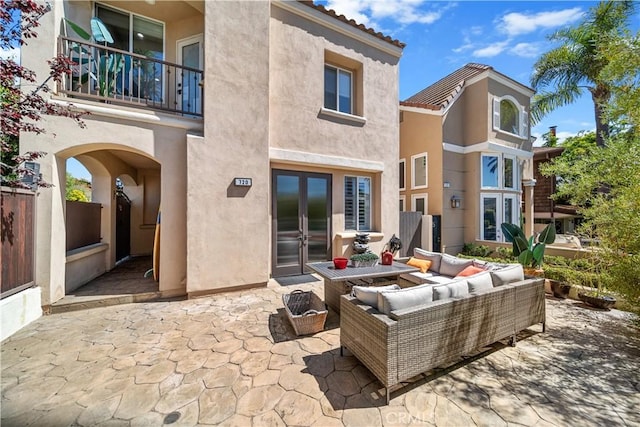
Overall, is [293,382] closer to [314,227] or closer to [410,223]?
[314,227]

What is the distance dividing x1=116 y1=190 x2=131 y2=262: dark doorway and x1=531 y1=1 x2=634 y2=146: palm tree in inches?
701

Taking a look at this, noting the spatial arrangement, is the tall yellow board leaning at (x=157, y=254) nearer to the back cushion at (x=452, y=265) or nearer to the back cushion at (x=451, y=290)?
the back cushion at (x=451, y=290)

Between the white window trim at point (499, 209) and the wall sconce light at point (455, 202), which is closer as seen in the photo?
the wall sconce light at point (455, 202)

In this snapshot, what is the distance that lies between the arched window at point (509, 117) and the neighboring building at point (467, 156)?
5 cm

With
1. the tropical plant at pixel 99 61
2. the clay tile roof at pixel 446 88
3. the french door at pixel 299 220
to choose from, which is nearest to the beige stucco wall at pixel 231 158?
the french door at pixel 299 220

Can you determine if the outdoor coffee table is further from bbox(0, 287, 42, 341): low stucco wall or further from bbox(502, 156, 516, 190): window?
bbox(502, 156, 516, 190): window

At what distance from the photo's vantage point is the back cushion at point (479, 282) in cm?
376

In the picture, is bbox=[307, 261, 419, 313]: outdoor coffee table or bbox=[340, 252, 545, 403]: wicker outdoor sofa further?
bbox=[307, 261, 419, 313]: outdoor coffee table

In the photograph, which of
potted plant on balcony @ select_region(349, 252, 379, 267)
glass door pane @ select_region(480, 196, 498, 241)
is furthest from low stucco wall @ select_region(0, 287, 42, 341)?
glass door pane @ select_region(480, 196, 498, 241)

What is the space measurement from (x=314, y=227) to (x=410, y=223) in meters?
4.90

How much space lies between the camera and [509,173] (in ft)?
41.7

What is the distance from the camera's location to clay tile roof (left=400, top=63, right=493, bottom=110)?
38.3 ft

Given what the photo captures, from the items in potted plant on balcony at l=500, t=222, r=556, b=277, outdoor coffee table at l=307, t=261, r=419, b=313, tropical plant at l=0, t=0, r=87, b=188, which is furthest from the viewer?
potted plant on balcony at l=500, t=222, r=556, b=277

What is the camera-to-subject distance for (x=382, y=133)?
8.86m
